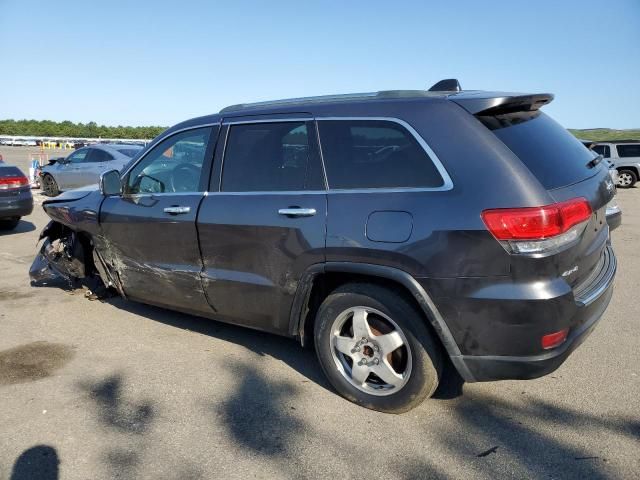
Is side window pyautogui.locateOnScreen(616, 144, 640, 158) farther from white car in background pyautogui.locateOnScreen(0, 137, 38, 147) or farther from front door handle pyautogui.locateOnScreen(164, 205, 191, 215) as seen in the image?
white car in background pyautogui.locateOnScreen(0, 137, 38, 147)

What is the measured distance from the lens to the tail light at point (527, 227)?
256cm

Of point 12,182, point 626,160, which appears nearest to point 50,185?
point 12,182

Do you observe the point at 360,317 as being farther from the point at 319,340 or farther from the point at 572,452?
the point at 572,452

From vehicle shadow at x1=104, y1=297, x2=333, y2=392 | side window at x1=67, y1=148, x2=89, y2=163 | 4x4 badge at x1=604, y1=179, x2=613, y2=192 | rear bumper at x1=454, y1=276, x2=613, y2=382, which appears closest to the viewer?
rear bumper at x1=454, y1=276, x2=613, y2=382

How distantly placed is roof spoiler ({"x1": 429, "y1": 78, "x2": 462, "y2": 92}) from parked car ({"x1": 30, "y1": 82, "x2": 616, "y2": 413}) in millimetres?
282

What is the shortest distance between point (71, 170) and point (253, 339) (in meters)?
12.2

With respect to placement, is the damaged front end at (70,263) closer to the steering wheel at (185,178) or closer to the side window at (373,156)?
the steering wheel at (185,178)

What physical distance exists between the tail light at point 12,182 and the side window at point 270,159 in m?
7.17

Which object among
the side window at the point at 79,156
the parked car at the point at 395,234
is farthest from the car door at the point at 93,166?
the parked car at the point at 395,234

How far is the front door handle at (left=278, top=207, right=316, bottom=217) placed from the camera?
317 centimetres

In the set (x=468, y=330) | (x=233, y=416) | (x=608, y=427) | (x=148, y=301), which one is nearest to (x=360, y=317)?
(x=468, y=330)

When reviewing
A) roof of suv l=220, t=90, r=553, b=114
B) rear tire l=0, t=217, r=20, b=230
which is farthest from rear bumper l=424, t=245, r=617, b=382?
rear tire l=0, t=217, r=20, b=230

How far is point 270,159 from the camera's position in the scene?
3.55m

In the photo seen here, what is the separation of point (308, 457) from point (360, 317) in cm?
84
